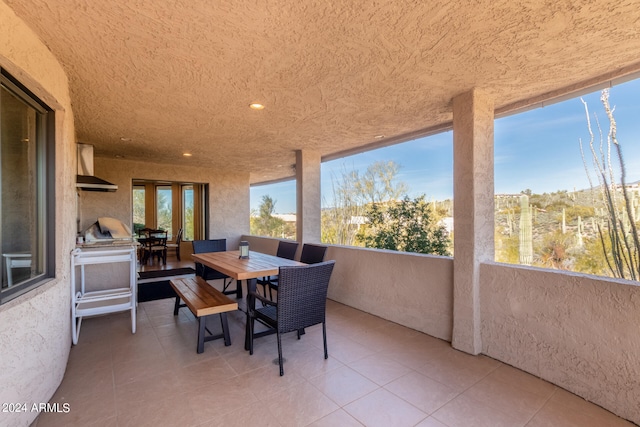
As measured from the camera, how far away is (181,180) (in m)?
6.16

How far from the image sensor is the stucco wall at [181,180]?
5.24 metres

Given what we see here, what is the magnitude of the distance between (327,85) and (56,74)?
201 centimetres

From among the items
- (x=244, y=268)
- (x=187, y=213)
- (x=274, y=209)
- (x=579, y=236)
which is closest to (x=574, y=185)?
(x=579, y=236)

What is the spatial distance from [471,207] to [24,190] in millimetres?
3386

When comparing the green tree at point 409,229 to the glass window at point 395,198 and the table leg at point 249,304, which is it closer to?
the glass window at point 395,198

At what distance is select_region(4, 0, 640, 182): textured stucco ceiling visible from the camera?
1562 mm

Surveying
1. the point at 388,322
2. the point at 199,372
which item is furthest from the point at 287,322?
the point at 388,322

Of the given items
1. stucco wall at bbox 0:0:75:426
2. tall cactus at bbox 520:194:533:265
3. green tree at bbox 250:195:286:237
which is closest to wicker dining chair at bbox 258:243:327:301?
stucco wall at bbox 0:0:75:426

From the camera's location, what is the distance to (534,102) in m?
2.70

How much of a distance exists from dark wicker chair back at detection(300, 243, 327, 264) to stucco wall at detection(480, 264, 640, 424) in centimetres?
175

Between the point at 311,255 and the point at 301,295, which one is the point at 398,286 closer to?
the point at 311,255

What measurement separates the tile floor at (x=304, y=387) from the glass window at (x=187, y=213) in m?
6.04

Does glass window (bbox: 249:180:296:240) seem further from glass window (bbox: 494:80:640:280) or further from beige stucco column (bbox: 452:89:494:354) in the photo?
beige stucco column (bbox: 452:89:494:354)

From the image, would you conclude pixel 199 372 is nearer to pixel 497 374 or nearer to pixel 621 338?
pixel 497 374
